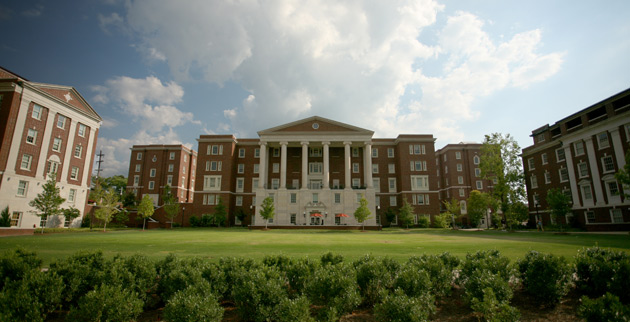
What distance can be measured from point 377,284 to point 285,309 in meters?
2.38

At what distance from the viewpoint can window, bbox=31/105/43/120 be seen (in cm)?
3825

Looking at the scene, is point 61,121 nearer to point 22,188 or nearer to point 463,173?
point 22,188

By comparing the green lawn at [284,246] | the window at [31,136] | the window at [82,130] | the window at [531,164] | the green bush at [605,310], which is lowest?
the green lawn at [284,246]

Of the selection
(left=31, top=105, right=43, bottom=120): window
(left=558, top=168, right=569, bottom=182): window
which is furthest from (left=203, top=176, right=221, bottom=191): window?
(left=558, top=168, right=569, bottom=182): window

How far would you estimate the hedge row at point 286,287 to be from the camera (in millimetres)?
5223

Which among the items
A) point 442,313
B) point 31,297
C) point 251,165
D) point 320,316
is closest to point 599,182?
point 442,313

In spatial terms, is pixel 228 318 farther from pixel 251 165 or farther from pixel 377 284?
pixel 251 165

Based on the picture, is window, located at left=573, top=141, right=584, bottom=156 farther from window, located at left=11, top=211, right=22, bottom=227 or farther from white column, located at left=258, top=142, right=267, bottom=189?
window, located at left=11, top=211, right=22, bottom=227

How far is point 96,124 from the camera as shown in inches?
1874

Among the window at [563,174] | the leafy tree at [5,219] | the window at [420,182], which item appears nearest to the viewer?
the leafy tree at [5,219]

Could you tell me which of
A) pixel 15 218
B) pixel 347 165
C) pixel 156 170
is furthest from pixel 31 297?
pixel 156 170

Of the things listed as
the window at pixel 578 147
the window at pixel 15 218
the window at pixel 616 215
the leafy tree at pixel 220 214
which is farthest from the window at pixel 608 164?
the window at pixel 15 218

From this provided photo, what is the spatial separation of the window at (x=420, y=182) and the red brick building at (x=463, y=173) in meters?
7.44

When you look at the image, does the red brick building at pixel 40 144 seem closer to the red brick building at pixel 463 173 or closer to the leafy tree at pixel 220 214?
the leafy tree at pixel 220 214
